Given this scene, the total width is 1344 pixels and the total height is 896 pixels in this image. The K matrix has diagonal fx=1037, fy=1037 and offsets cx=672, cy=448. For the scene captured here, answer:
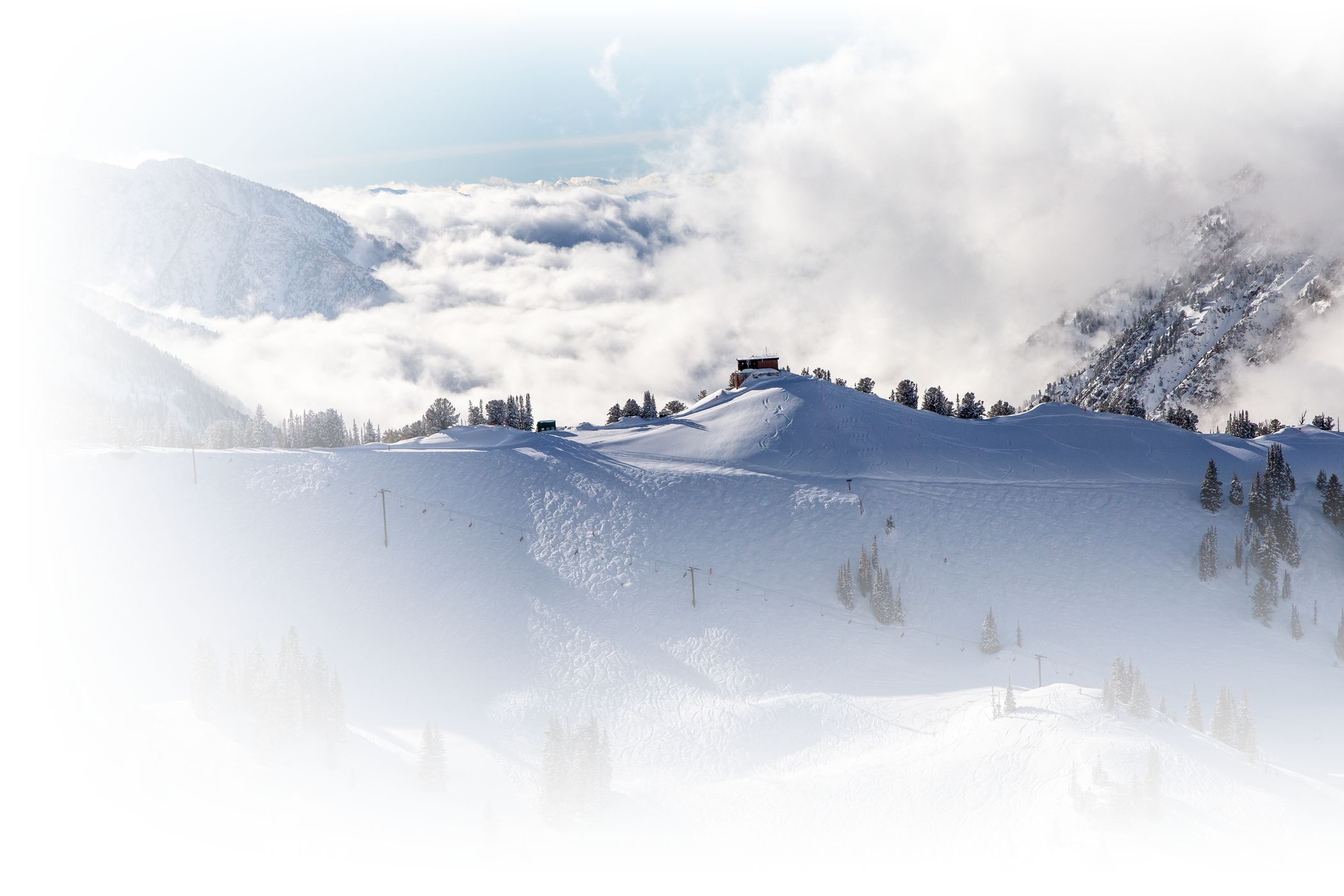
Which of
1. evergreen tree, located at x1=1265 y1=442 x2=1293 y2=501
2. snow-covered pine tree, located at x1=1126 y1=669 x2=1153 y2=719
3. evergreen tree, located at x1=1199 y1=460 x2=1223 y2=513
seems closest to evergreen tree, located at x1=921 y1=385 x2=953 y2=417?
evergreen tree, located at x1=1199 y1=460 x2=1223 y2=513

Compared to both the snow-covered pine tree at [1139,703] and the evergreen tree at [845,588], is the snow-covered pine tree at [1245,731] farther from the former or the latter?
the evergreen tree at [845,588]

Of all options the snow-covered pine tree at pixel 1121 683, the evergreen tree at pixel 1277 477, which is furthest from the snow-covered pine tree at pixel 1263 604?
the snow-covered pine tree at pixel 1121 683

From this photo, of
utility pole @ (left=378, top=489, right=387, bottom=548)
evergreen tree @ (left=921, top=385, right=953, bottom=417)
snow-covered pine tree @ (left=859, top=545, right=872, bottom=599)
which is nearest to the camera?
snow-covered pine tree @ (left=859, top=545, right=872, bottom=599)

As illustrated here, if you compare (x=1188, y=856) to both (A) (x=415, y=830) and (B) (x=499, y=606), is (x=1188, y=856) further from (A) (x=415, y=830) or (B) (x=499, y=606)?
(B) (x=499, y=606)

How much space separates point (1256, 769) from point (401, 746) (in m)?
59.4

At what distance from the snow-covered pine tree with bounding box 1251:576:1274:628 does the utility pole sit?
301 feet

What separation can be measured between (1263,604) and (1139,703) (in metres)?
46.9

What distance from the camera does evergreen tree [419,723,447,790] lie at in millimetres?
72438

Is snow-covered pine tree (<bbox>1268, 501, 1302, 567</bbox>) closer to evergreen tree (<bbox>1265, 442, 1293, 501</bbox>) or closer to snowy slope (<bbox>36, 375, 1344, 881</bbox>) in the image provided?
snowy slope (<bbox>36, 375, 1344, 881</bbox>)

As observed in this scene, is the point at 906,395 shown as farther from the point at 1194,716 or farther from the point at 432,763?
the point at 432,763

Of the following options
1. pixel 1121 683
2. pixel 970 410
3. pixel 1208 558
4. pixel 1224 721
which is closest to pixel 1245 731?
pixel 1224 721

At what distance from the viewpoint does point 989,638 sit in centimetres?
9906

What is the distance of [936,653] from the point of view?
325 feet

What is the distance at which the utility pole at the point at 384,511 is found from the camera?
112188 mm
